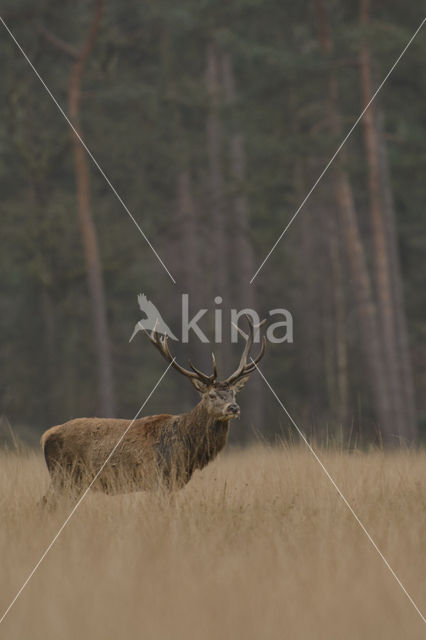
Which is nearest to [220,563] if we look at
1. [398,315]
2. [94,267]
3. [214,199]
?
[94,267]

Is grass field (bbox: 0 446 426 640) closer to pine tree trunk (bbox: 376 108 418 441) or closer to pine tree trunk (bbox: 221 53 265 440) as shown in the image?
pine tree trunk (bbox: 376 108 418 441)

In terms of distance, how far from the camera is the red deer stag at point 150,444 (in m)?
6.85

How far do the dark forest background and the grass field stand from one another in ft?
30.3

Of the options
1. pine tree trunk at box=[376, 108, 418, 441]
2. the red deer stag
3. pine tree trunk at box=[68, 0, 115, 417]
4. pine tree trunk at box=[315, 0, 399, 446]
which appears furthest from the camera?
pine tree trunk at box=[376, 108, 418, 441]

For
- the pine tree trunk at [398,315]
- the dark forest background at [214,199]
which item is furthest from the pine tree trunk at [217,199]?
the pine tree trunk at [398,315]

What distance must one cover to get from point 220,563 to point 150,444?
238 cm

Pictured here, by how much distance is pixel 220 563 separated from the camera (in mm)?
4801

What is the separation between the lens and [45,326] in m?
22.7

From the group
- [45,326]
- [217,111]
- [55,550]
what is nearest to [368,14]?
[217,111]

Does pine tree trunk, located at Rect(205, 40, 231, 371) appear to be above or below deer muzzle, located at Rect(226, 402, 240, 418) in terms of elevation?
above

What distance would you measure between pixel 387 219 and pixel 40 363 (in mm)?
9954

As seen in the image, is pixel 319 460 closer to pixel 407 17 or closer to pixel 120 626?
pixel 120 626

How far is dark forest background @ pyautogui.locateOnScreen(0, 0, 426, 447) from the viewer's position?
16500 millimetres

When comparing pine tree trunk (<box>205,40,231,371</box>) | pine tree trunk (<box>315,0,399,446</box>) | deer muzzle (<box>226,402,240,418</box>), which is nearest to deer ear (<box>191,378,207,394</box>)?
deer muzzle (<box>226,402,240,418</box>)
